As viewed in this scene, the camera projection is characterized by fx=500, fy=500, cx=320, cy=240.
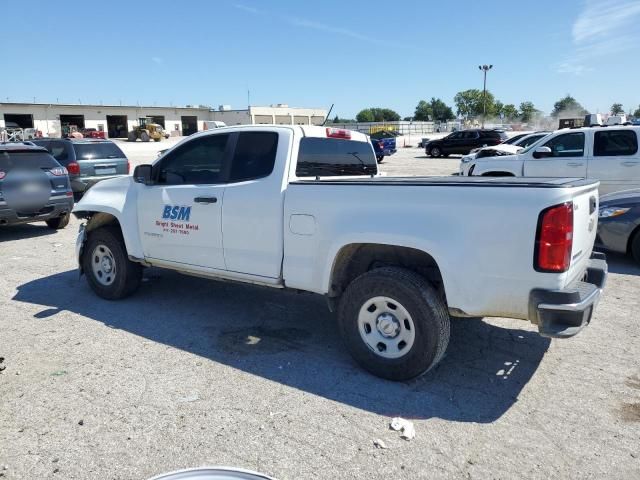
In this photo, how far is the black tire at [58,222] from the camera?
33.3 ft

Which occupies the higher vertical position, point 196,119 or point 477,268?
point 196,119

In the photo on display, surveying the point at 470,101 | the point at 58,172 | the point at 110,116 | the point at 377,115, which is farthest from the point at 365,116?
the point at 58,172

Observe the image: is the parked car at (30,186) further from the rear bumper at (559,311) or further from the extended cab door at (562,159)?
the extended cab door at (562,159)

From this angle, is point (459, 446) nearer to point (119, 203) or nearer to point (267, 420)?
point (267, 420)

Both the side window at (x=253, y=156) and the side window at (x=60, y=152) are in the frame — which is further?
the side window at (x=60, y=152)

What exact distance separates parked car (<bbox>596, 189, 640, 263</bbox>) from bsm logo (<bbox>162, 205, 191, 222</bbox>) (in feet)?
18.4

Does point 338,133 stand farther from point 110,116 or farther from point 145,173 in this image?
point 110,116

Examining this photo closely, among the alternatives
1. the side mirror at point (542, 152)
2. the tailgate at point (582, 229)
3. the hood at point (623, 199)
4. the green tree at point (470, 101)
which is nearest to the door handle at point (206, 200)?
the tailgate at point (582, 229)

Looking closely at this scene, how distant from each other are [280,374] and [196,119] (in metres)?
82.5

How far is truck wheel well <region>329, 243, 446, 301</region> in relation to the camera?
12.6 ft

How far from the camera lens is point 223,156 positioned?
4.77 metres

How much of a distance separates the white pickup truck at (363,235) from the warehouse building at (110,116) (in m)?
47.4

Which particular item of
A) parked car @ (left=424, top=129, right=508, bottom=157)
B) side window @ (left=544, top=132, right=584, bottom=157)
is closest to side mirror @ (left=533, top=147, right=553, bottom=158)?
side window @ (left=544, top=132, right=584, bottom=157)

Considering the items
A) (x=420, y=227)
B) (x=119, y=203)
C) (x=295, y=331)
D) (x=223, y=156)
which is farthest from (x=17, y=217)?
(x=420, y=227)
